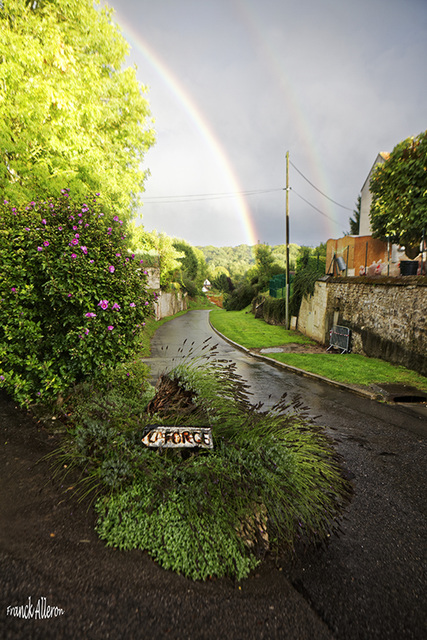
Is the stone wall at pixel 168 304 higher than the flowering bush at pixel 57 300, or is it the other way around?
the flowering bush at pixel 57 300

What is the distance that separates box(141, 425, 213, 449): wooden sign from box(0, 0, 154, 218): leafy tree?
768 cm

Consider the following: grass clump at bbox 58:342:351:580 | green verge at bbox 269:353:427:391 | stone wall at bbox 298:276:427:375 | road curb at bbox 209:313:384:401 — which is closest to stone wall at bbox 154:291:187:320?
road curb at bbox 209:313:384:401

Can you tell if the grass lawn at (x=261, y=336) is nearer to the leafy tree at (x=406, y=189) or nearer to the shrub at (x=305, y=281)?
the shrub at (x=305, y=281)

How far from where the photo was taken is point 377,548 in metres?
3.07

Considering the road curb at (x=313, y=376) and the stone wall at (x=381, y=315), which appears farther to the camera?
the stone wall at (x=381, y=315)

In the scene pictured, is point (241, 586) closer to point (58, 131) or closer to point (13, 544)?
point (13, 544)

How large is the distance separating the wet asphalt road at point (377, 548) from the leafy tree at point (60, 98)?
9313 millimetres

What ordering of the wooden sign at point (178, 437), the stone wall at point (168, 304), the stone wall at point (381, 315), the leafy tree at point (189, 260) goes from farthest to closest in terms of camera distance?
1. the leafy tree at point (189, 260)
2. the stone wall at point (168, 304)
3. the stone wall at point (381, 315)
4. the wooden sign at point (178, 437)

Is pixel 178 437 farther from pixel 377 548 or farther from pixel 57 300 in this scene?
pixel 57 300

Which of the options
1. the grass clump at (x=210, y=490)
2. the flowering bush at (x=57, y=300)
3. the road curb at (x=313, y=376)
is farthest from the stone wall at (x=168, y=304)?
the grass clump at (x=210, y=490)

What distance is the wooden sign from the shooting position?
3.18 m

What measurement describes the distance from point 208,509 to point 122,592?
870mm

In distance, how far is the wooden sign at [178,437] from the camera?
3.18 m

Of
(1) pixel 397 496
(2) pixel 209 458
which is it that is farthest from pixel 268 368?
(2) pixel 209 458
